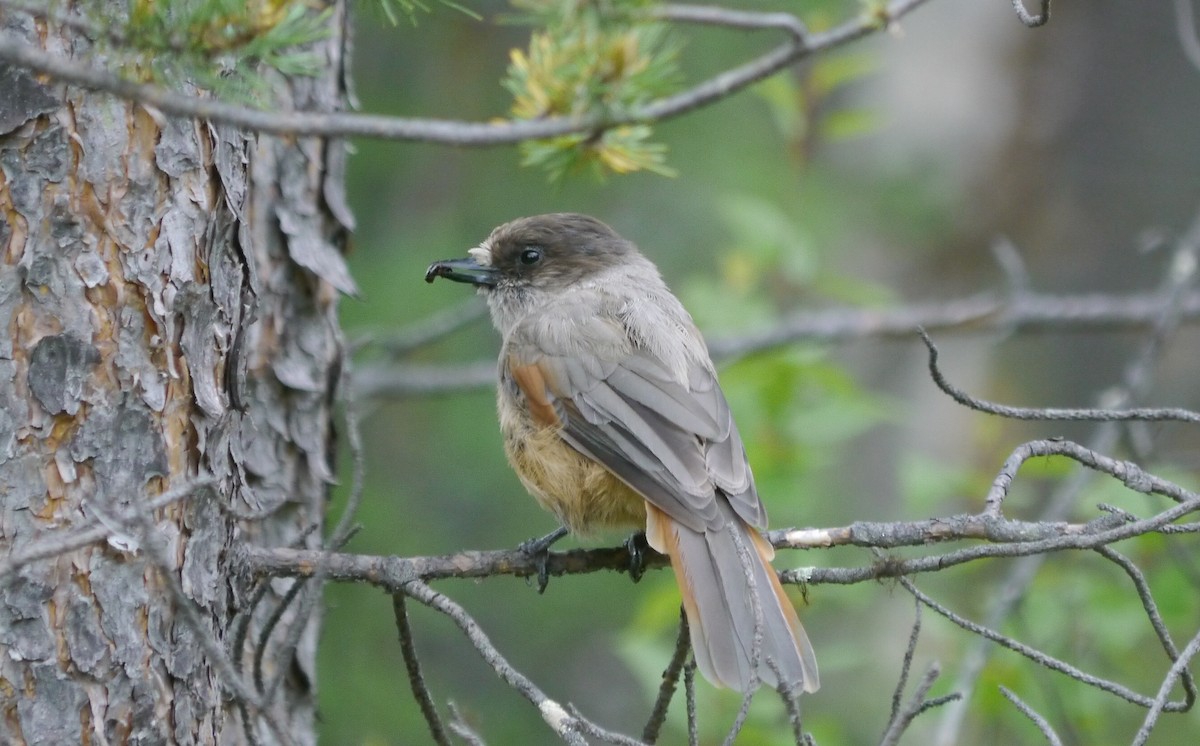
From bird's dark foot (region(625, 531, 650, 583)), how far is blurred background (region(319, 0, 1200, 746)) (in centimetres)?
86

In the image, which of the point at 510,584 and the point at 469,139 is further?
the point at 510,584

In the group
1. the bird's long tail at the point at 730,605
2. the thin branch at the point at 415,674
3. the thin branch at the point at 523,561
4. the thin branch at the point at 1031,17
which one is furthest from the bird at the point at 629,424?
the thin branch at the point at 1031,17

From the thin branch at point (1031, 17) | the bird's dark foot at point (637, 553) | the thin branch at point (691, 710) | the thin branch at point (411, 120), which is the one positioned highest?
the thin branch at point (411, 120)

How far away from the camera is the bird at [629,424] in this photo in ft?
11.0

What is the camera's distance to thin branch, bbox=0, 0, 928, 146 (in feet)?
5.26

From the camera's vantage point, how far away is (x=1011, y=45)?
8609 millimetres

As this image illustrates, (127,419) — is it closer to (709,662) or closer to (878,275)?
(709,662)

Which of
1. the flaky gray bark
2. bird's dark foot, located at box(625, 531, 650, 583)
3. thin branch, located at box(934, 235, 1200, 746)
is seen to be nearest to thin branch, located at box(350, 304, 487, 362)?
bird's dark foot, located at box(625, 531, 650, 583)

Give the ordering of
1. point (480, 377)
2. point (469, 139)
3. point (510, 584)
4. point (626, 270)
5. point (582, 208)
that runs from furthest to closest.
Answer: point (582, 208) → point (510, 584) → point (480, 377) → point (626, 270) → point (469, 139)

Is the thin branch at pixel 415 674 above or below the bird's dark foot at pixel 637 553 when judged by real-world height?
above

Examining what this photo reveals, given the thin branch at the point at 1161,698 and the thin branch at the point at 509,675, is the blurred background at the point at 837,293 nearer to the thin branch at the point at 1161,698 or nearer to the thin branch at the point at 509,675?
the thin branch at the point at 509,675

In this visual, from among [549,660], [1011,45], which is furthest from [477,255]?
[1011,45]

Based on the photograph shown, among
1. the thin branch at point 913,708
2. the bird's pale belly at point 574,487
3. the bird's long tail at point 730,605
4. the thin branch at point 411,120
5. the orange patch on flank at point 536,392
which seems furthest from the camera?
the orange patch on flank at point 536,392

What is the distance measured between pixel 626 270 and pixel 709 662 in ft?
6.53
